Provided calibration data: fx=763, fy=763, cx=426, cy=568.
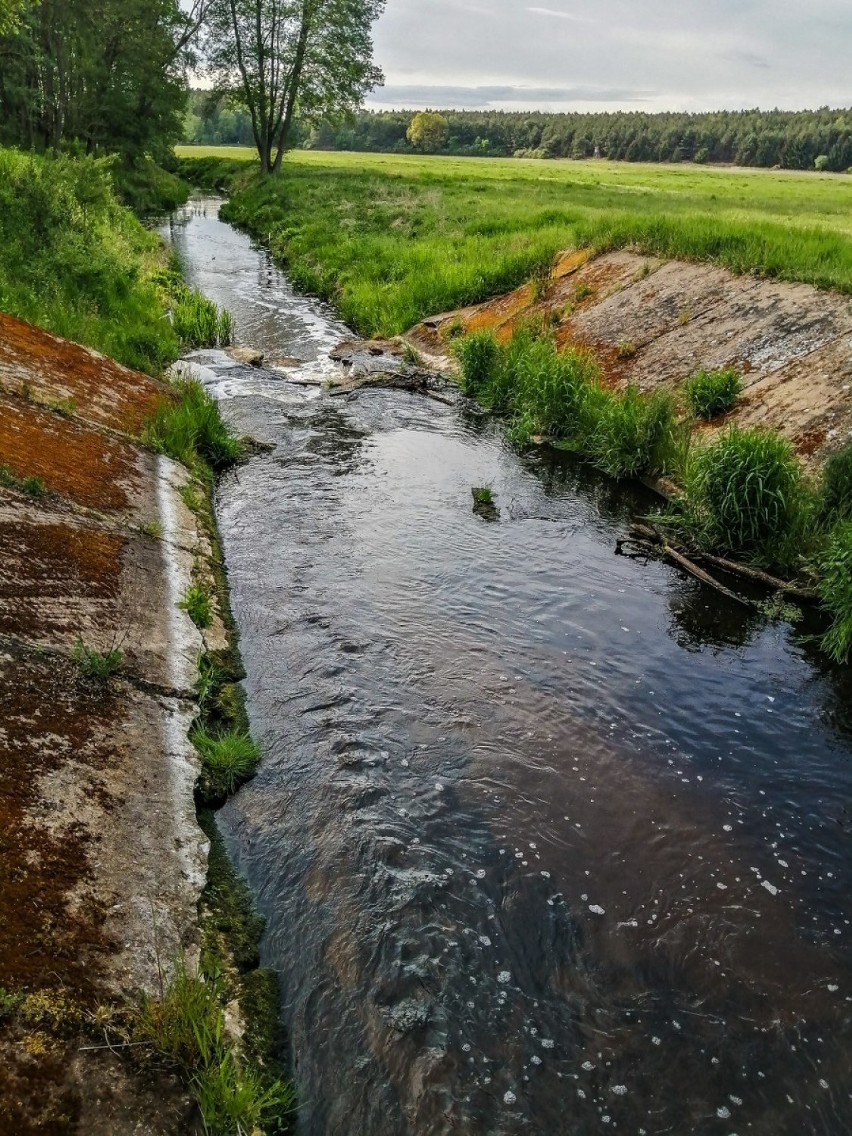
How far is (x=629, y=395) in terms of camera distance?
13.7m

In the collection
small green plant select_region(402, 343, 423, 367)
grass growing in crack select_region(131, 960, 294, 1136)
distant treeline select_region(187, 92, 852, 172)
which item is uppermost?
distant treeline select_region(187, 92, 852, 172)

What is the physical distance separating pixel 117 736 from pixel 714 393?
11145mm

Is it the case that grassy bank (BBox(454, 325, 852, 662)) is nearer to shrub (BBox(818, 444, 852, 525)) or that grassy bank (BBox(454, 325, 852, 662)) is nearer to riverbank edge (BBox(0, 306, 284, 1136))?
shrub (BBox(818, 444, 852, 525))

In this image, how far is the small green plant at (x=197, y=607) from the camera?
24.2 ft

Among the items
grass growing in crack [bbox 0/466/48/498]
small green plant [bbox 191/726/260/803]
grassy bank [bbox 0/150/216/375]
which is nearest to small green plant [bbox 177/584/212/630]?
small green plant [bbox 191/726/260/803]

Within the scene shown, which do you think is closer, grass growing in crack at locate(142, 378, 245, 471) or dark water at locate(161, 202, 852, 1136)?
dark water at locate(161, 202, 852, 1136)

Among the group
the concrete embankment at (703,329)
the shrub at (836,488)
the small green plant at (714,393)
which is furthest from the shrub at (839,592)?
the small green plant at (714,393)

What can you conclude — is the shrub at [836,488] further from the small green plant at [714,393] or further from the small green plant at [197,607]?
the small green plant at [197,607]

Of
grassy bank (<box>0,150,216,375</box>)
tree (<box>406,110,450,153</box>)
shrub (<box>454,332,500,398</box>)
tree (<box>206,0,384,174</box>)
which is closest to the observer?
grassy bank (<box>0,150,216,375</box>)

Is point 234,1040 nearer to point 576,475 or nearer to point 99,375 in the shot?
point 99,375

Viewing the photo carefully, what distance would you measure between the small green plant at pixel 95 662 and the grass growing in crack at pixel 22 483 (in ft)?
7.07

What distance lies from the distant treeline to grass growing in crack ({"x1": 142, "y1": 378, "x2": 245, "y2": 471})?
10764 cm

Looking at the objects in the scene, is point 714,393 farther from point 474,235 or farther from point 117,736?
point 474,235

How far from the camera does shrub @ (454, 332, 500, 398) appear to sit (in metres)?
17.1
